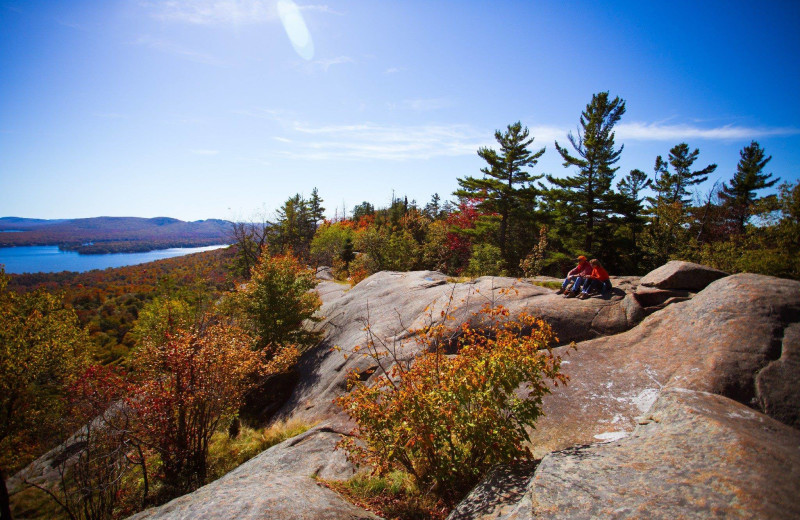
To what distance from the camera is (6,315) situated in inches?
749

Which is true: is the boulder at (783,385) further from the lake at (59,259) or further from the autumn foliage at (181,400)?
the lake at (59,259)

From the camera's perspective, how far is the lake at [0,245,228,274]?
13826cm

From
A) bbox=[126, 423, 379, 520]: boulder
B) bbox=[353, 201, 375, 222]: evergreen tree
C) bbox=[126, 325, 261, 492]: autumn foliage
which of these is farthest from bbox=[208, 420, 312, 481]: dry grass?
bbox=[353, 201, 375, 222]: evergreen tree

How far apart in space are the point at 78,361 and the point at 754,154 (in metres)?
66.1

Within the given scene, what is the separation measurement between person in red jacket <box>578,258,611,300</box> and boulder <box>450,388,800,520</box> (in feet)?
23.4

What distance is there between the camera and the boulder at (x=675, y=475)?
7.95ft

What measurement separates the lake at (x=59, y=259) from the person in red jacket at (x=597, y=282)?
176 meters

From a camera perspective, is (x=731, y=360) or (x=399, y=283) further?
(x=399, y=283)

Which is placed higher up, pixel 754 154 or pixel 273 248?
pixel 754 154

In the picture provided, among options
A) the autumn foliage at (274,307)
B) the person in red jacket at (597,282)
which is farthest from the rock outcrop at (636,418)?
the autumn foliage at (274,307)

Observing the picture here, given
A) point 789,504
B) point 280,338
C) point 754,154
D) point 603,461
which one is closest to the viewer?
point 789,504

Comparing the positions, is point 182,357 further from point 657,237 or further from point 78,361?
point 657,237

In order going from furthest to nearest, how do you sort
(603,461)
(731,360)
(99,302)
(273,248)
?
1. (99,302)
2. (273,248)
3. (731,360)
4. (603,461)

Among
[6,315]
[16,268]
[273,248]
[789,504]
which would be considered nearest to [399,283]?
[789,504]
